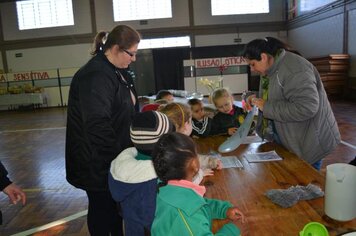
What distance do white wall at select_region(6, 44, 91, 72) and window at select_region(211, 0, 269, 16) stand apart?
6.16m

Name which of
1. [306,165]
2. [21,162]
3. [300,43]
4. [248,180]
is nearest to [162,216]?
[248,180]

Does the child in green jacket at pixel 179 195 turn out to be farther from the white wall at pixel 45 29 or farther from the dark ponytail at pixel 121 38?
the white wall at pixel 45 29

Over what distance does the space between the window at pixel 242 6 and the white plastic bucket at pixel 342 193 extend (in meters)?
13.9

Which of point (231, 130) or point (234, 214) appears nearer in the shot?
point (234, 214)

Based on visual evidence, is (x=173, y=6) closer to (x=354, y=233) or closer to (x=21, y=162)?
(x=21, y=162)

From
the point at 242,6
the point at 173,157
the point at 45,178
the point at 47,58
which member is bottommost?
the point at 45,178

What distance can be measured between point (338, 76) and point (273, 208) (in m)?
10.00

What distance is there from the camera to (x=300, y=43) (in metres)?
13.2

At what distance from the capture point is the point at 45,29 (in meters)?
14.6

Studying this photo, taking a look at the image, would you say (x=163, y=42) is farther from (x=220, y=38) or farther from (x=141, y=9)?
(x=220, y=38)

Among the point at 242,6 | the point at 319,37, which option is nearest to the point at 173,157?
the point at 319,37

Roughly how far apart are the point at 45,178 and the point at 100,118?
123 inches

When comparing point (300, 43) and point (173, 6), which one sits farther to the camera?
point (173, 6)

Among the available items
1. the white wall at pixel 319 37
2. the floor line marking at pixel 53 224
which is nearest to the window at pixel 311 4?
the white wall at pixel 319 37
